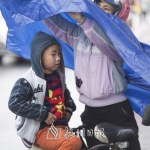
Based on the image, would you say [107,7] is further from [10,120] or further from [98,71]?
[10,120]

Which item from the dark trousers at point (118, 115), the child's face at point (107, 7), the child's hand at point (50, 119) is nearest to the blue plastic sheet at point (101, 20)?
the child's face at point (107, 7)

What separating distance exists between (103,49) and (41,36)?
511 millimetres

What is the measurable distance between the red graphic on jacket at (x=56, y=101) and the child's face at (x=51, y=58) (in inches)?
7.4

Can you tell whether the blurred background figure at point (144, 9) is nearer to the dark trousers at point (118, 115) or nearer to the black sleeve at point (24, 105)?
the dark trousers at point (118, 115)

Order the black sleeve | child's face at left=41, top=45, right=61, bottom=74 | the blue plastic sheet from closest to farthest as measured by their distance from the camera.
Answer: the blue plastic sheet, the black sleeve, child's face at left=41, top=45, right=61, bottom=74

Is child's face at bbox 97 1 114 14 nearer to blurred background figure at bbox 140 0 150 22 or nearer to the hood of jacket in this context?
the hood of jacket

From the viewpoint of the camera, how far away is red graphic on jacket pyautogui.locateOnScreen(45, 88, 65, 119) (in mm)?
4004

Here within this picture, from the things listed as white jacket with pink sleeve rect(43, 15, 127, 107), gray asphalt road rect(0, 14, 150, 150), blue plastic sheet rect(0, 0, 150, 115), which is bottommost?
gray asphalt road rect(0, 14, 150, 150)

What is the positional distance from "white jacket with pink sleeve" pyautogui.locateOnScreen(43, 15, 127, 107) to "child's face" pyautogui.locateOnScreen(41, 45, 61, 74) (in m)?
0.18

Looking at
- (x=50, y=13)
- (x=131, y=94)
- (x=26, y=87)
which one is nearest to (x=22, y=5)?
(x=50, y=13)

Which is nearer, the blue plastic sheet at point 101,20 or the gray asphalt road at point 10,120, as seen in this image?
the blue plastic sheet at point 101,20

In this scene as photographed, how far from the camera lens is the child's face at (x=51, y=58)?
397 cm

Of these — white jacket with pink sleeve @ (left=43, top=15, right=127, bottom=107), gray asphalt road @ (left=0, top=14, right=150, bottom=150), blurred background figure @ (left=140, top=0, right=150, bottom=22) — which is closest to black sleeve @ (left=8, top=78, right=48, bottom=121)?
white jacket with pink sleeve @ (left=43, top=15, right=127, bottom=107)

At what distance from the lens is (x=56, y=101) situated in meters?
4.03
